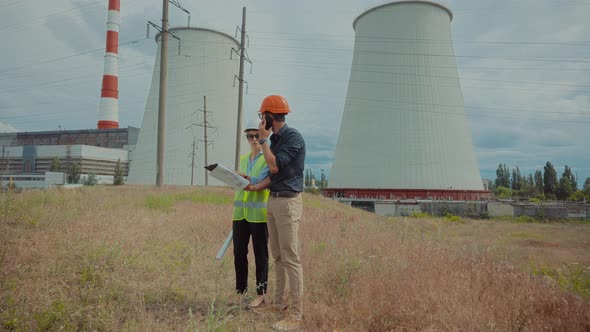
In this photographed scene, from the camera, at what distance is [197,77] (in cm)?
1617

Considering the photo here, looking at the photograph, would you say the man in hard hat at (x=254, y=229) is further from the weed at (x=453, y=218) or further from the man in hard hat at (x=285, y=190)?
the weed at (x=453, y=218)

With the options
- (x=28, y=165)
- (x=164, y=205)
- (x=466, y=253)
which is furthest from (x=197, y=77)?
(x=28, y=165)

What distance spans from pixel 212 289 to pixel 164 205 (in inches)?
184

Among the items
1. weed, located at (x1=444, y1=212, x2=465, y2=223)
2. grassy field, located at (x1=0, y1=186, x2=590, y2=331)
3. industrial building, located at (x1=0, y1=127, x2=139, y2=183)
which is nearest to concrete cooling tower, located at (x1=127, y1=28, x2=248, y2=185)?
weed, located at (x1=444, y1=212, x2=465, y2=223)

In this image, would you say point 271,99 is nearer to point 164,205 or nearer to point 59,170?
point 164,205

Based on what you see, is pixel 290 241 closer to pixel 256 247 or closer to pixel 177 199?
pixel 256 247

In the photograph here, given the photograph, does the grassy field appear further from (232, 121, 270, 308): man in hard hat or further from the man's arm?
the man's arm

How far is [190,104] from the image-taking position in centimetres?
1641

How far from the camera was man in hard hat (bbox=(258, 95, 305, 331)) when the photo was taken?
2.33m

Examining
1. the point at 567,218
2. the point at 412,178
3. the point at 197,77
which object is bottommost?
the point at 567,218

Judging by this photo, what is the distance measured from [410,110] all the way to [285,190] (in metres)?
15.1

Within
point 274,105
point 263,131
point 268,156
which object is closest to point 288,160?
point 268,156

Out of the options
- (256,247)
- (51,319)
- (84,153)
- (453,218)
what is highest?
(84,153)

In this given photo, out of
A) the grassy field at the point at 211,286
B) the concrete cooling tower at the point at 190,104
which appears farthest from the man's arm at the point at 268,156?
the concrete cooling tower at the point at 190,104
